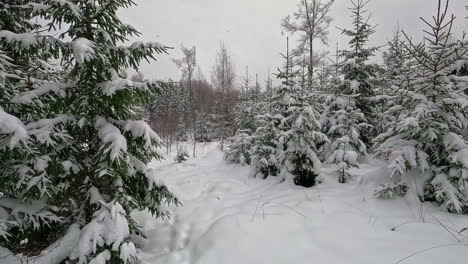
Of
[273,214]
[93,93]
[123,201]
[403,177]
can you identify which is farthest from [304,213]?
[93,93]

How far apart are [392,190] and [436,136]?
114cm

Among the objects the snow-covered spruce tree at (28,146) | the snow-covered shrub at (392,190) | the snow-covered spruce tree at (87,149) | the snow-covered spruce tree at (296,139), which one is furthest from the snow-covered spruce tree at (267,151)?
the snow-covered spruce tree at (28,146)

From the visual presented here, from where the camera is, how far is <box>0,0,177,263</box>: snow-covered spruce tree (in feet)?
10.7

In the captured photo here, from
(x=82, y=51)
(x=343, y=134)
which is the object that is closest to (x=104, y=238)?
(x=82, y=51)

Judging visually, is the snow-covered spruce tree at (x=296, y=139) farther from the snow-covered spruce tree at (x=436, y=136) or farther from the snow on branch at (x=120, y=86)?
the snow on branch at (x=120, y=86)

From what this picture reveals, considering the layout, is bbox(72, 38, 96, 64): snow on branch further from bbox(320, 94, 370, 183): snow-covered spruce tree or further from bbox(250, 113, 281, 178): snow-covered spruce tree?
bbox(250, 113, 281, 178): snow-covered spruce tree

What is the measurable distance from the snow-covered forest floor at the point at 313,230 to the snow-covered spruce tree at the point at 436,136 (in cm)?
43

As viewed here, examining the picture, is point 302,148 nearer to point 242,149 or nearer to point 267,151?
point 267,151

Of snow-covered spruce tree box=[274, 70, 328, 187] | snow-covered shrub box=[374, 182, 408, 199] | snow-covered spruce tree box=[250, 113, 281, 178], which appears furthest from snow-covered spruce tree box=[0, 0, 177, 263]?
snow-covered spruce tree box=[250, 113, 281, 178]

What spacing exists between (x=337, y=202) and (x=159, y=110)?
40.3 metres

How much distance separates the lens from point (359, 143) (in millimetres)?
7172

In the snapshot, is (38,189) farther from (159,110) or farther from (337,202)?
(159,110)

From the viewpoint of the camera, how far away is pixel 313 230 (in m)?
3.99

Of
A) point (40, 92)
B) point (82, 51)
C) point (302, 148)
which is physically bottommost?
point (302, 148)
